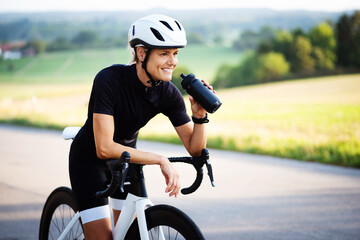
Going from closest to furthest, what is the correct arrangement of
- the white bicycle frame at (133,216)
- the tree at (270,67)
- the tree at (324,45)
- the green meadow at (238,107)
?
1. the white bicycle frame at (133,216)
2. the green meadow at (238,107)
3. the tree at (324,45)
4. the tree at (270,67)

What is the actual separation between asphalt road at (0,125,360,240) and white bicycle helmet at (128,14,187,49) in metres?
Answer: 2.56

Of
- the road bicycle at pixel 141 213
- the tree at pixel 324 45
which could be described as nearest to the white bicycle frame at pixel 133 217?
the road bicycle at pixel 141 213

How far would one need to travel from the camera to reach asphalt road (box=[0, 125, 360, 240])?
504 centimetres

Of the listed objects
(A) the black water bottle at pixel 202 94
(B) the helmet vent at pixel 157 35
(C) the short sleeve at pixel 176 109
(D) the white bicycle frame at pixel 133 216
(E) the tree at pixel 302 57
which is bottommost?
(E) the tree at pixel 302 57

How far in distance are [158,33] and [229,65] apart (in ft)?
122

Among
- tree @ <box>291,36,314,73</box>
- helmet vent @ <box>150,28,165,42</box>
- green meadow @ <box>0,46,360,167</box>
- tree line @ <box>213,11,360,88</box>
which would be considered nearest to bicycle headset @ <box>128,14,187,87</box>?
helmet vent @ <box>150,28,165,42</box>

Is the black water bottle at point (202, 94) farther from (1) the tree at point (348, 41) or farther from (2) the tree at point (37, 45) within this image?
(2) the tree at point (37, 45)

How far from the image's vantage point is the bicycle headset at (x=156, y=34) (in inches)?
107

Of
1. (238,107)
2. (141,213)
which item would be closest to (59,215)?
(141,213)

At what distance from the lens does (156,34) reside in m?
2.72

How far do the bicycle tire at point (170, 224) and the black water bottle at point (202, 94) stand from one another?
53 cm

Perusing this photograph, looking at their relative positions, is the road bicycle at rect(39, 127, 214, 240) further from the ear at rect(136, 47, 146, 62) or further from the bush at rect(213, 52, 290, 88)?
the bush at rect(213, 52, 290, 88)

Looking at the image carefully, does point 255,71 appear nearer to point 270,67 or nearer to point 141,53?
point 270,67

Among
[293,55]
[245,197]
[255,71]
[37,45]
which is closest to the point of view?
[245,197]
